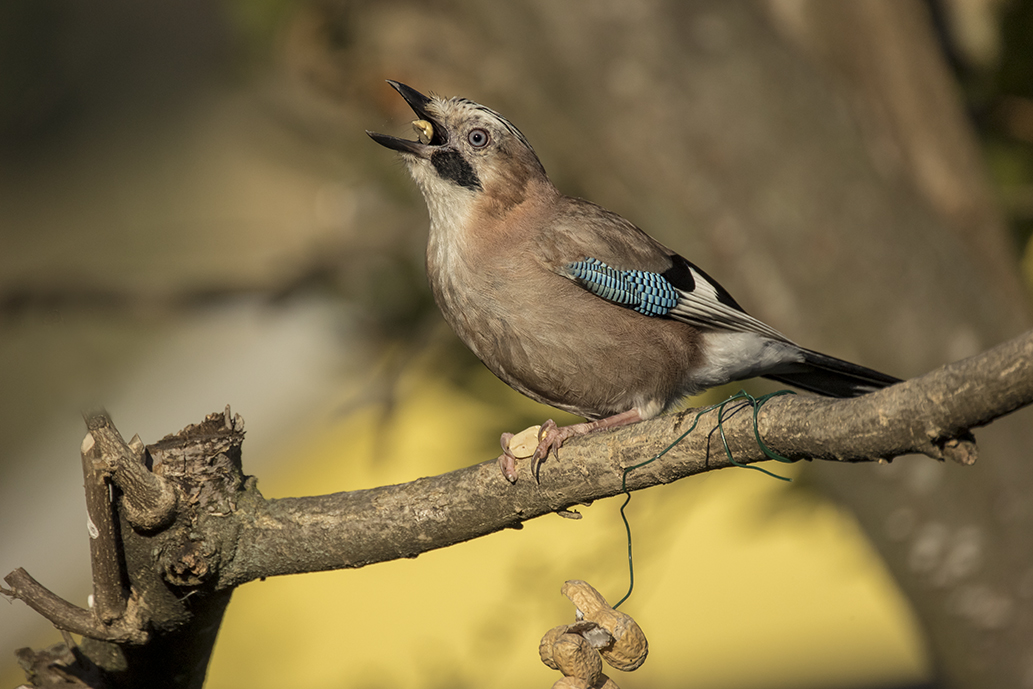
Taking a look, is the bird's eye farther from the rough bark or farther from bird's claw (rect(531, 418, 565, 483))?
the rough bark

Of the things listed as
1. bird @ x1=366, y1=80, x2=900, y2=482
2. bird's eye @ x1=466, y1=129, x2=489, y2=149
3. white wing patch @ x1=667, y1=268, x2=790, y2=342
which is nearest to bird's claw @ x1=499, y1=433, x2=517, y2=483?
bird @ x1=366, y1=80, x2=900, y2=482

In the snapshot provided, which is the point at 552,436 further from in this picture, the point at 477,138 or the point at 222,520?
the point at 477,138

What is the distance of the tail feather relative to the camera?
3.22 metres

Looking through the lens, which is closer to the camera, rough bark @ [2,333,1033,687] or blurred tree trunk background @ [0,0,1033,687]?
rough bark @ [2,333,1033,687]

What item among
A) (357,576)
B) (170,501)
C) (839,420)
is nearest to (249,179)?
(357,576)

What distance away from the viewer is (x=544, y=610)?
14.4 ft

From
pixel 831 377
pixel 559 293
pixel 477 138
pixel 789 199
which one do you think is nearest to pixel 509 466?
pixel 559 293

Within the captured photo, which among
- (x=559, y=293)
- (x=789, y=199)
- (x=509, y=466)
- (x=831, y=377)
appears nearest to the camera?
(x=509, y=466)

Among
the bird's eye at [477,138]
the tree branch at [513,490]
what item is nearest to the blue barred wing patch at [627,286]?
the bird's eye at [477,138]

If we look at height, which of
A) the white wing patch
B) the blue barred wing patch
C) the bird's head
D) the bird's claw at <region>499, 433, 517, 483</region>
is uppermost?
the bird's head

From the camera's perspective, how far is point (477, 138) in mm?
3205

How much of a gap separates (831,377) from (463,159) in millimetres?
1576

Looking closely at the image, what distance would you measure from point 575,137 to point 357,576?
3068 mm

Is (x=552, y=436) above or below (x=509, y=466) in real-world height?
above
